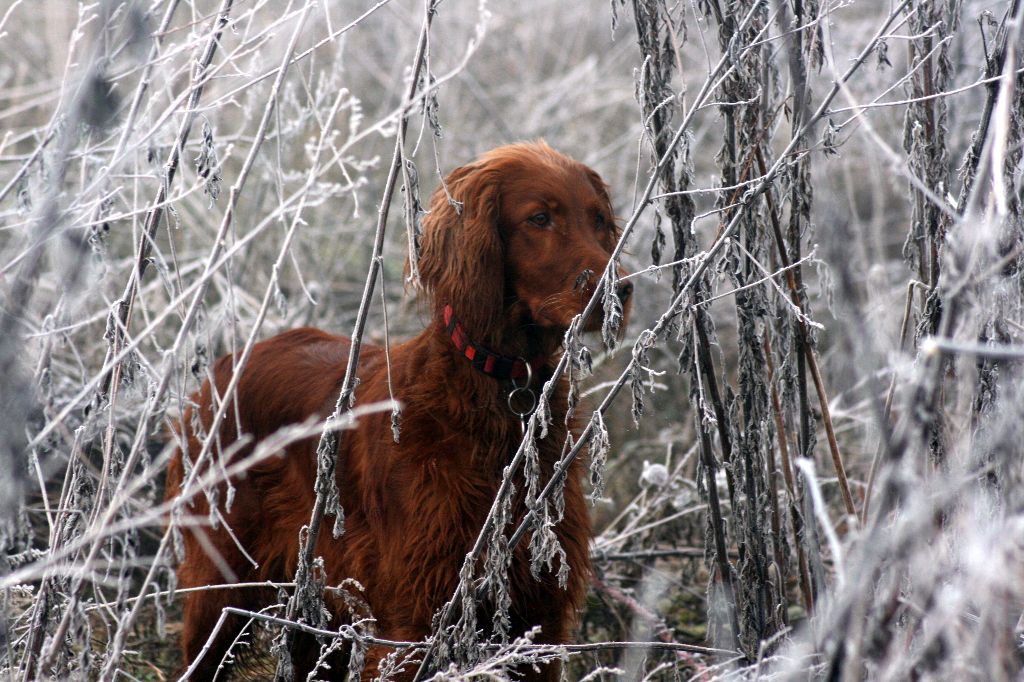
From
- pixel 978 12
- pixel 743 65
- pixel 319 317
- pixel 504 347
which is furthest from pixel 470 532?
pixel 319 317

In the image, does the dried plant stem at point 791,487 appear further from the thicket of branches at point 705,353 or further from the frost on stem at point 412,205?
the frost on stem at point 412,205

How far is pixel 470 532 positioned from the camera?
2.54m

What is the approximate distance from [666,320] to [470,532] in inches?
29.8

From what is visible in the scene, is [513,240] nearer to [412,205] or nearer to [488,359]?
[488,359]

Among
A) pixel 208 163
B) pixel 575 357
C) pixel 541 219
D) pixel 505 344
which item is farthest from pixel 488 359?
pixel 208 163

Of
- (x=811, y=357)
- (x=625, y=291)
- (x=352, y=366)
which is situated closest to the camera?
(x=352, y=366)

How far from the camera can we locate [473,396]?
8.56 feet

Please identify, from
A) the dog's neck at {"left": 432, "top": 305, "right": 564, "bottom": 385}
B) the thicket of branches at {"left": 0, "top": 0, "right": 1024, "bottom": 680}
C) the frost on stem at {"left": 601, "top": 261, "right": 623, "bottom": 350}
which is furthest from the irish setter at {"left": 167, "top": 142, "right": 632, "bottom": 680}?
the frost on stem at {"left": 601, "top": 261, "right": 623, "bottom": 350}

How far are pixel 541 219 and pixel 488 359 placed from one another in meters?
0.39

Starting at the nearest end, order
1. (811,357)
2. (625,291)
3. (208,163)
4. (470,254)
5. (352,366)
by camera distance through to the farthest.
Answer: (208,163)
(352,366)
(625,291)
(811,357)
(470,254)

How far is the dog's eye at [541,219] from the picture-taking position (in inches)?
104

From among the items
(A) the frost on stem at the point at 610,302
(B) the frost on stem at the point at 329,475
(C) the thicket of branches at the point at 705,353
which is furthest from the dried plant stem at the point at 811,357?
(B) the frost on stem at the point at 329,475

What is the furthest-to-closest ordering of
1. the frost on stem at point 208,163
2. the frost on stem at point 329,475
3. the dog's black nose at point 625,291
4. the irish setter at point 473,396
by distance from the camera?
the irish setter at point 473,396 → the dog's black nose at point 625,291 → the frost on stem at point 329,475 → the frost on stem at point 208,163

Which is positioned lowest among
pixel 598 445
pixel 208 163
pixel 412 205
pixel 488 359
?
pixel 598 445
